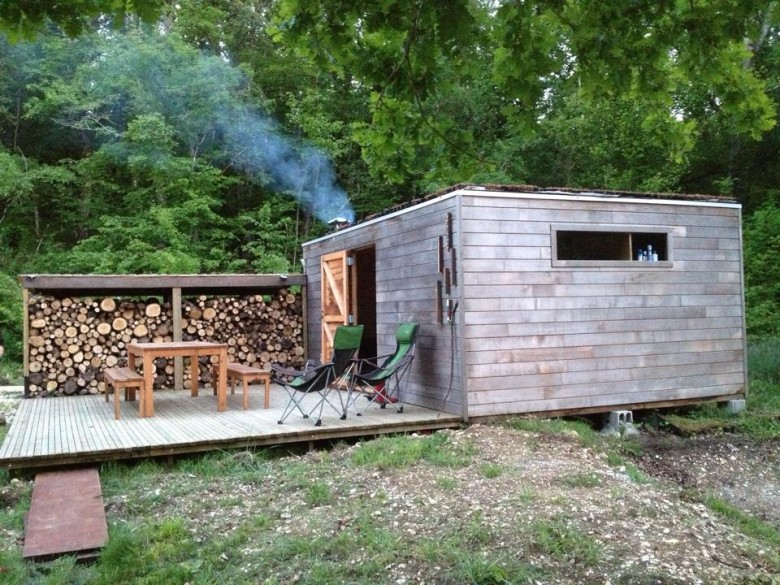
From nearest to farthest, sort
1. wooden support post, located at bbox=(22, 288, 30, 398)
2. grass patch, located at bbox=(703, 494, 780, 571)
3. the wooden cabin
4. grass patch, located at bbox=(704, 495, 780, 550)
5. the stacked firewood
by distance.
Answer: grass patch, located at bbox=(703, 494, 780, 571), grass patch, located at bbox=(704, 495, 780, 550), the wooden cabin, wooden support post, located at bbox=(22, 288, 30, 398), the stacked firewood

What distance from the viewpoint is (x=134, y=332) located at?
29.4 ft

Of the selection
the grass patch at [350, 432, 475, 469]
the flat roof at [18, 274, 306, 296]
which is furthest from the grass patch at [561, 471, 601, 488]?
the flat roof at [18, 274, 306, 296]

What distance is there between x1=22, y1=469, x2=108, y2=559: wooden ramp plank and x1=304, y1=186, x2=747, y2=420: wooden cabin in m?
3.15

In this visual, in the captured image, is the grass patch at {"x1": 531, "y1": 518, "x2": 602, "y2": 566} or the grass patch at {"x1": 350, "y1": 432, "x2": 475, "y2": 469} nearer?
the grass patch at {"x1": 531, "y1": 518, "x2": 602, "y2": 566}

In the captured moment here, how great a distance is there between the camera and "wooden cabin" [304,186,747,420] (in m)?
6.24

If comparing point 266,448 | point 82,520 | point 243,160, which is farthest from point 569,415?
point 243,160

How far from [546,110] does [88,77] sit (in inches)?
420

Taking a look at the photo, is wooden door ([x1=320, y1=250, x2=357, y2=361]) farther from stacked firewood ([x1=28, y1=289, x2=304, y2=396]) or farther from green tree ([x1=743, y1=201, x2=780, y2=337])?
green tree ([x1=743, y1=201, x2=780, y2=337])

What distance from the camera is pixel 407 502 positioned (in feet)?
12.9

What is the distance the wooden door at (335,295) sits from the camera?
833cm

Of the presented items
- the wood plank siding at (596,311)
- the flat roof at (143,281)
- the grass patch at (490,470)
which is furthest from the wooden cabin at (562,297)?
the flat roof at (143,281)

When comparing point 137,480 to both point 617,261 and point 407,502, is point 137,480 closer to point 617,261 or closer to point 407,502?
point 407,502

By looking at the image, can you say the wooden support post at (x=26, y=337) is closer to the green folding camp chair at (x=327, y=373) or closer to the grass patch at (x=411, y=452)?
the green folding camp chair at (x=327, y=373)

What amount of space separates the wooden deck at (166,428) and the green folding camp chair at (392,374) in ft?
0.68
